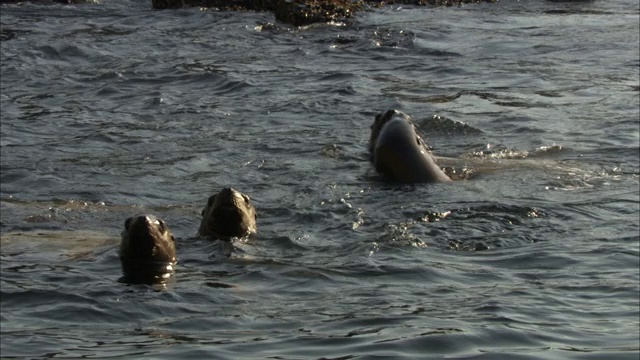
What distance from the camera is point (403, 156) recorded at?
1108cm

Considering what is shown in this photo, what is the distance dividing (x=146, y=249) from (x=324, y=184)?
9.84ft

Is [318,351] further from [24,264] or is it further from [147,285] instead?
[24,264]

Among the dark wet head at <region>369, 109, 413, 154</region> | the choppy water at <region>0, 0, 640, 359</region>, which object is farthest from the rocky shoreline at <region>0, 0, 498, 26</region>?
the dark wet head at <region>369, 109, 413, 154</region>

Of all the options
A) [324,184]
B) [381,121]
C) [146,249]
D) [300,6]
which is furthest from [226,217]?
[300,6]

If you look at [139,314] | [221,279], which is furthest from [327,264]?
[139,314]

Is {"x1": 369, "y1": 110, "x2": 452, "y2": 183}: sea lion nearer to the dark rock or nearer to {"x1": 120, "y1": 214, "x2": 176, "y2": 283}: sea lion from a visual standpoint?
{"x1": 120, "y1": 214, "x2": 176, "y2": 283}: sea lion

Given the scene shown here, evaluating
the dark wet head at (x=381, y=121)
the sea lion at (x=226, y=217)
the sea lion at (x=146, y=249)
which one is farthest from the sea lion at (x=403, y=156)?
the sea lion at (x=146, y=249)

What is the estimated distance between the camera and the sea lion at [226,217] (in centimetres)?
932

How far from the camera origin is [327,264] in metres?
8.73

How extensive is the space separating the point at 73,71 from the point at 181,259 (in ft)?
29.7

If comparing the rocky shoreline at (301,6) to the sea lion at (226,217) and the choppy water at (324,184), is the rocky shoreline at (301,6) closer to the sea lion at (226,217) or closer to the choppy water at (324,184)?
the choppy water at (324,184)

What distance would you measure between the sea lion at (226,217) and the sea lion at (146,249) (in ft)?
1.80

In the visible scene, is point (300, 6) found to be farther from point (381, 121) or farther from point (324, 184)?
point (324, 184)

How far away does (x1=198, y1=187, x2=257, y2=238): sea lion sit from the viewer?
30.6 feet
